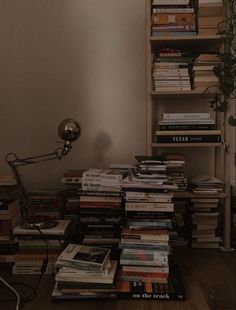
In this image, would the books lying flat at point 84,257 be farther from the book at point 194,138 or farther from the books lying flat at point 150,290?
the book at point 194,138

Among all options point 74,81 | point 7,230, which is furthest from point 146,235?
point 74,81

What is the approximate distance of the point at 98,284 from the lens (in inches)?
52.5

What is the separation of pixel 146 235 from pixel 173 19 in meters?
1.23

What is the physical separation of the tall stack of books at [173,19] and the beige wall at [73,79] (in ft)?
0.88

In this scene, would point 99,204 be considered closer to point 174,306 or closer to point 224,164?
point 174,306

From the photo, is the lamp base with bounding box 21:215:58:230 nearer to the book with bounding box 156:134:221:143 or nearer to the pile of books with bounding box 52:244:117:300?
the pile of books with bounding box 52:244:117:300

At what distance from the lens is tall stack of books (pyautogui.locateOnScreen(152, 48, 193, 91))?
1.90 metres

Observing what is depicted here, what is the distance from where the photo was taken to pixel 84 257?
1.38 meters

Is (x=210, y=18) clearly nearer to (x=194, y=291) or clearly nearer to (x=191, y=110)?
(x=191, y=110)

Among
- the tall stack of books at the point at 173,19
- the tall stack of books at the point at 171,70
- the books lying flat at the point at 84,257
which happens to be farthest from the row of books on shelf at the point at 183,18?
the books lying flat at the point at 84,257

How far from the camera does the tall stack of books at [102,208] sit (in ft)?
5.19

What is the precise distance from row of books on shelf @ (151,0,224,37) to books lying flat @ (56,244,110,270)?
4.07ft

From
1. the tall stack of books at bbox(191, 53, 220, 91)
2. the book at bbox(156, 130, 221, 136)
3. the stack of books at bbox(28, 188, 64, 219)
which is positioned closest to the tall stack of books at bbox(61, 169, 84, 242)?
the stack of books at bbox(28, 188, 64, 219)

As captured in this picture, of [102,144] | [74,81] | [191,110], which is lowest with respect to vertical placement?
[102,144]
